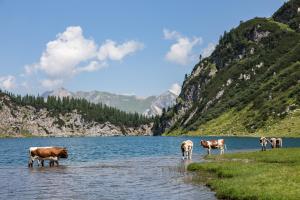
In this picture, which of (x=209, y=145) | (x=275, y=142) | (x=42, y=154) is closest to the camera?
(x=42, y=154)

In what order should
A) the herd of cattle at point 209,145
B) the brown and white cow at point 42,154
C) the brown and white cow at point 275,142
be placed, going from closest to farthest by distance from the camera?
1. the brown and white cow at point 42,154
2. the herd of cattle at point 209,145
3. the brown and white cow at point 275,142

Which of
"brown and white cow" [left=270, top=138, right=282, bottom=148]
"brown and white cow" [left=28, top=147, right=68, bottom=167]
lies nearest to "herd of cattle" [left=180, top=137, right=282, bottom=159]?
"brown and white cow" [left=270, top=138, right=282, bottom=148]

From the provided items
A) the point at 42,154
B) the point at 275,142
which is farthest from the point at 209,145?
the point at 42,154

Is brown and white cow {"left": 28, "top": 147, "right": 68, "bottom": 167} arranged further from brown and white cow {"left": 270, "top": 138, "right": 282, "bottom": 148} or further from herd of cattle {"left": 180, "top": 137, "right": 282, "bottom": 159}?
brown and white cow {"left": 270, "top": 138, "right": 282, "bottom": 148}

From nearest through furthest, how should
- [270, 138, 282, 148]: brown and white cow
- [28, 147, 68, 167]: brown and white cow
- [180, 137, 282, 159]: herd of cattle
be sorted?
[28, 147, 68, 167]: brown and white cow, [180, 137, 282, 159]: herd of cattle, [270, 138, 282, 148]: brown and white cow

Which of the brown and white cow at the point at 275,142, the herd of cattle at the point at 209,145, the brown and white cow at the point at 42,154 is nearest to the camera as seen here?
the brown and white cow at the point at 42,154

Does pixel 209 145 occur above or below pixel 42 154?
above

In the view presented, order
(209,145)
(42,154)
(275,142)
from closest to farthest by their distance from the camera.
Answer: (42,154) < (209,145) < (275,142)

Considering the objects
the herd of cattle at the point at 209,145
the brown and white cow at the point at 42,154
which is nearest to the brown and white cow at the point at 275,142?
the herd of cattle at the point at 209,145

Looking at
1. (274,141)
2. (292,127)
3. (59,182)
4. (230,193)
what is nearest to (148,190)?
(230,193)

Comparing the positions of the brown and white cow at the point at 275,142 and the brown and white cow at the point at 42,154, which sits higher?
the brown and white cow at the point at 275,142

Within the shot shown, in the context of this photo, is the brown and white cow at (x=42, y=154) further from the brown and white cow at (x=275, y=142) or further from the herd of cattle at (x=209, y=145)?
the brown and white cow at (x=275, y=142)

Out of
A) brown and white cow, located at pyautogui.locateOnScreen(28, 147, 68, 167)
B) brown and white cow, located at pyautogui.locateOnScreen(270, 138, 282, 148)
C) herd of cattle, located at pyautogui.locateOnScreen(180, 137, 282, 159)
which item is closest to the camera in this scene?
brown and white cow, located at pyautogui.locateOnScreen(28, 147, 68, 167)

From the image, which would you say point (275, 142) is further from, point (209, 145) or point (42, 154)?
point (42, 154)
